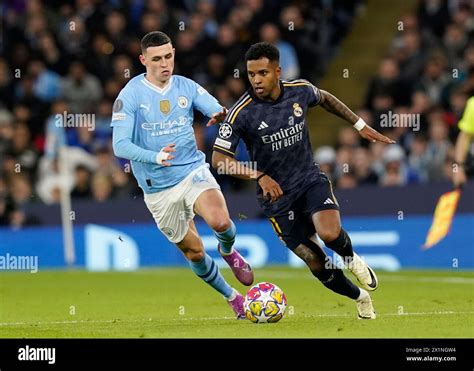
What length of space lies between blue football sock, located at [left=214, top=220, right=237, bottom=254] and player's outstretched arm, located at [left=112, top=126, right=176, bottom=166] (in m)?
0.95

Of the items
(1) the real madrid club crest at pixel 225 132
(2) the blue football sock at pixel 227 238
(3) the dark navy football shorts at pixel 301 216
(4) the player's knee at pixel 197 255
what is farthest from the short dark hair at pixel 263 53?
(4) the player's knee at pixel 197 255

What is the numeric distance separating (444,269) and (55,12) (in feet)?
30.8

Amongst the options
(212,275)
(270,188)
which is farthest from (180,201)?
(270,188)

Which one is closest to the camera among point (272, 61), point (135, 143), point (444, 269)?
point (272, 61)

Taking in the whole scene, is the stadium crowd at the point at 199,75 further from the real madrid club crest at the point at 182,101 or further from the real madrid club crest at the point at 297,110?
the real madrid club crest at the point at 297,110

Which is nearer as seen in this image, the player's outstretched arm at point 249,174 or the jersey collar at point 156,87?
the player's outstretched arm at point 249,174

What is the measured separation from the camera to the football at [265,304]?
11.9 meters

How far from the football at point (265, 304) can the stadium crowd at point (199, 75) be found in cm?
654

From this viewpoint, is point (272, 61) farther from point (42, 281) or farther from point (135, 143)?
point (42, 281)

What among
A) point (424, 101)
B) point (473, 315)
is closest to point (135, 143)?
point (473, 315)

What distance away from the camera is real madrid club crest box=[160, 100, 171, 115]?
12.3 m

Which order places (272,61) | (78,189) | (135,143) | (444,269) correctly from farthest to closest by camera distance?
(78,189)
(444,269)
(135,143)
(272,61)

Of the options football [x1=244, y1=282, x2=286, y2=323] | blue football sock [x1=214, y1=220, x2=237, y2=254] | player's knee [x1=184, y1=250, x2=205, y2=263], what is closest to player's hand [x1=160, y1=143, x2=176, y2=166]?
blue football sock [x1=214, y1=220, x2=237, y2=254]

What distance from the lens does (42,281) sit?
1848 centimetres
